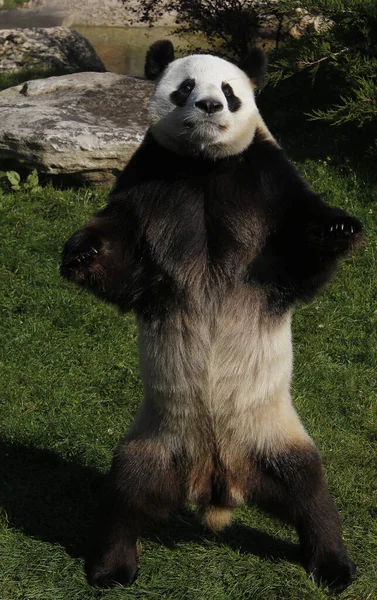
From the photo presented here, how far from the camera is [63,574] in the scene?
13.0ft

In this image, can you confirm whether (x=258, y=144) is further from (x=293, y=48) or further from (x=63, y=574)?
(x=293, y=48)

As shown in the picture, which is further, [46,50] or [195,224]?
[46,50]

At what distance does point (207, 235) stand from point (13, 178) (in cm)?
413

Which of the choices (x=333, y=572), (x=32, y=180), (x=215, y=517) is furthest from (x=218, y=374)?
(x=32, y=180)

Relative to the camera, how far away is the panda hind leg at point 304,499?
12.3 ft

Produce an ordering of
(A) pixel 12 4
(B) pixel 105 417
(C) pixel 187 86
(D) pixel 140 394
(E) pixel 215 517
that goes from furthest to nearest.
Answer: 1. (A) pixel 12 4
2. (D) pixel 140 394
3. (B) pixel 105 417
4. (E) pixel 215 517
5. (C) pixel 187 86

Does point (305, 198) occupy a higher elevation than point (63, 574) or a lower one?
higher

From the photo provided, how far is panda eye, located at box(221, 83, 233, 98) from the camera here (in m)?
3.77

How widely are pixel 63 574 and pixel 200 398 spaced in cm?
108

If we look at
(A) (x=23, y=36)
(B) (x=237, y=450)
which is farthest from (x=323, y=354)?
(A) (x=23, y=36)

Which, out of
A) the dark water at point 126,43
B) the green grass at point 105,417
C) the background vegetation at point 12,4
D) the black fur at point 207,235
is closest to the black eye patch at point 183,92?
the black fur at point 207,235

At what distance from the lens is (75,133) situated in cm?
739

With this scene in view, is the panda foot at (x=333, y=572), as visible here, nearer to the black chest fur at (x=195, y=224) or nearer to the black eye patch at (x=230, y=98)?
the black chest fur at (x=195, y=224)

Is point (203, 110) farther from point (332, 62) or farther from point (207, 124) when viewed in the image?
point (332, 62)
